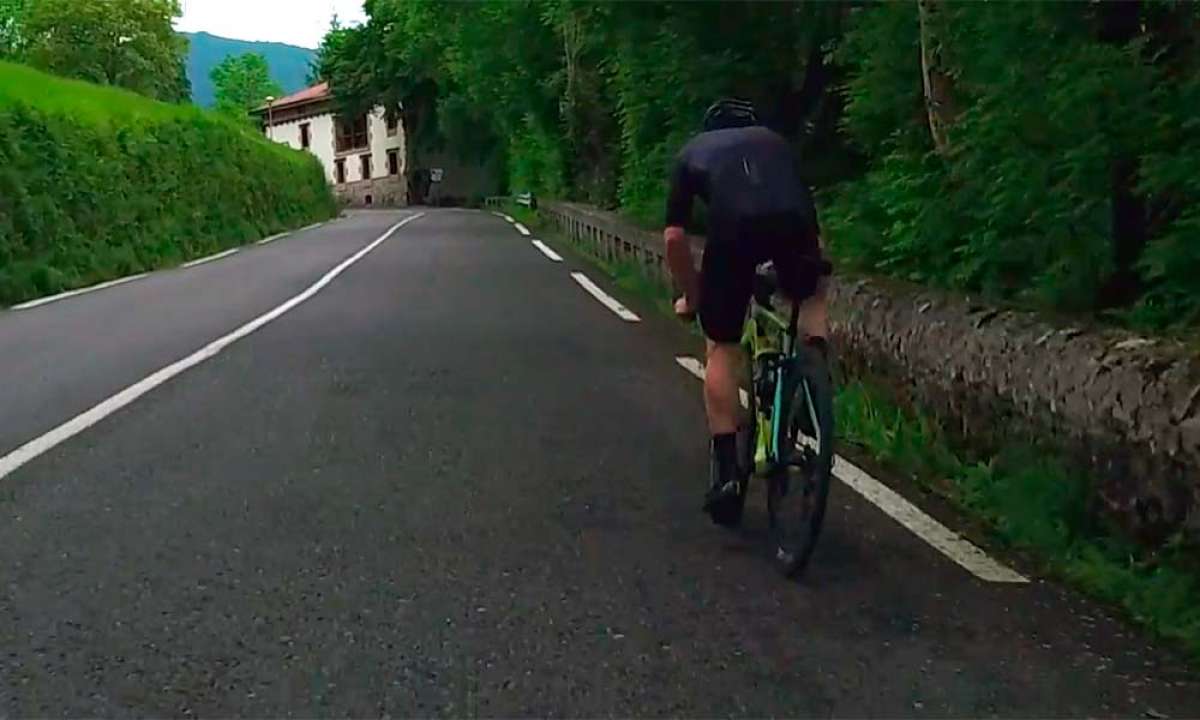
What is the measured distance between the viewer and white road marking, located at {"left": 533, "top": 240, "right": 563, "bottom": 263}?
27016 mm

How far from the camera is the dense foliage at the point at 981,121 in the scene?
23.7ft

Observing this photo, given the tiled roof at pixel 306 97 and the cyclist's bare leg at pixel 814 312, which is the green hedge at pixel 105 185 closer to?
the cyclist's bare leg at pixel 814 312

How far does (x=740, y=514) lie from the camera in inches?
243

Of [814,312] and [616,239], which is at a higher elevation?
[814,312]

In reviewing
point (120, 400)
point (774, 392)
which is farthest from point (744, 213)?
point (120, 400)

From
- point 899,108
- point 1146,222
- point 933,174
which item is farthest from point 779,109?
point 1146,222

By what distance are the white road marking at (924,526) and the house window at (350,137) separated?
106773 millimetres

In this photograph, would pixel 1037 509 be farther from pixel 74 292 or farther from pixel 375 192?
pixel 375 192

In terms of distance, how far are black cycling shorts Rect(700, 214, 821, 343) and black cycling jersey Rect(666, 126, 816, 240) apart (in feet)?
0.12

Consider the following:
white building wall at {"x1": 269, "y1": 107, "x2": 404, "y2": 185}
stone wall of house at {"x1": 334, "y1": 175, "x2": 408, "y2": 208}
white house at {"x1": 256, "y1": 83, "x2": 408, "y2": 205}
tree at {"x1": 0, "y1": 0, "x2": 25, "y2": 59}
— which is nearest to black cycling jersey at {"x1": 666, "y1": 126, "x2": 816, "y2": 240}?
white house at {"x1": 256, "y1": 83, "x2": 408, "y2": 205}

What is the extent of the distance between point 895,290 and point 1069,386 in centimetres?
289

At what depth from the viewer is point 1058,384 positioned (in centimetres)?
622

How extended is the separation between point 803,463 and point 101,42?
102 metres

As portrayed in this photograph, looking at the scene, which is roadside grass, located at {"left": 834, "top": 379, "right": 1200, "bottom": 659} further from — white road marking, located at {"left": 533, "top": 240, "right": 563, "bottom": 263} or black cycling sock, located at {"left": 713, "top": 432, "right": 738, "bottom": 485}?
white road marking, located at {"left": 533, "top": 240, "right": 563, "bottom": 263}
